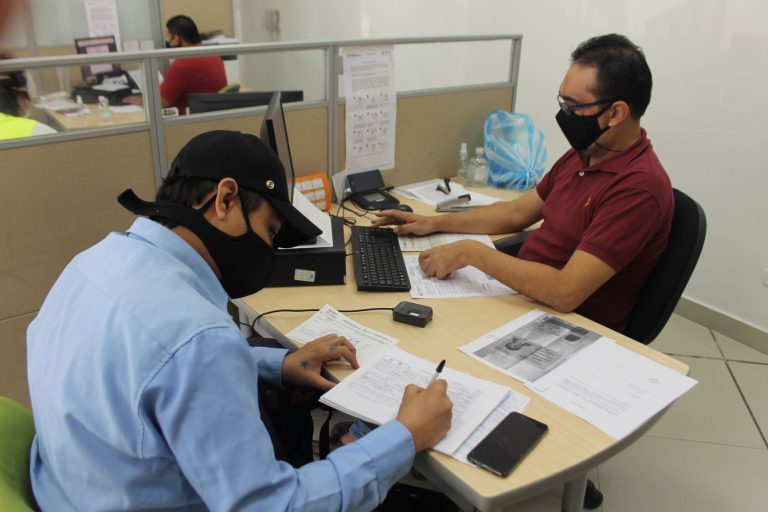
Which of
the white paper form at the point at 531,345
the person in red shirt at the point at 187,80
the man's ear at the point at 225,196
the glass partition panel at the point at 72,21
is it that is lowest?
the white paper form at the point at 531,345

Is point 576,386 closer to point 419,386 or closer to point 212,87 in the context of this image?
point 419,386

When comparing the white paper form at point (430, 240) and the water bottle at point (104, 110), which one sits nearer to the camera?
the white paper form at point (430, 240)

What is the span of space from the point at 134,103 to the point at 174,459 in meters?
3.19

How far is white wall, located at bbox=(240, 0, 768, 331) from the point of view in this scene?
2566 millimetres

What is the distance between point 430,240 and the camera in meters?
1.94

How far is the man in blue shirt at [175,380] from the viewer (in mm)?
786

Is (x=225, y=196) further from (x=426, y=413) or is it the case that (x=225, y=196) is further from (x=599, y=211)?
(x=599, y=211)

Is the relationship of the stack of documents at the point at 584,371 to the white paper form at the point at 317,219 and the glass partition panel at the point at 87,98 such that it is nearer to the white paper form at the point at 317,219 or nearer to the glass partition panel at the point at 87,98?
the white paper form at the point at 317,219

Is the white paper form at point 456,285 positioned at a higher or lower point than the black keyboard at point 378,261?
lower

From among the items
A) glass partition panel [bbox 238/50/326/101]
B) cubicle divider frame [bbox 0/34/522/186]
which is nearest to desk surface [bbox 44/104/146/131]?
glass partition panel [bbox 238/50/326/101]

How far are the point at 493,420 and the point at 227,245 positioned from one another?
548 millimetres

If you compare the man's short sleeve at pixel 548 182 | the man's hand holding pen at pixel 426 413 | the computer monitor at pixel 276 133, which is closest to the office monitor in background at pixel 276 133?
the computer monitor at pixel 276 133

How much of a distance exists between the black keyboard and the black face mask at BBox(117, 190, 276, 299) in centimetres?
53

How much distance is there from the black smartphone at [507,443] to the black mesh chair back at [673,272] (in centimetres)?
73
